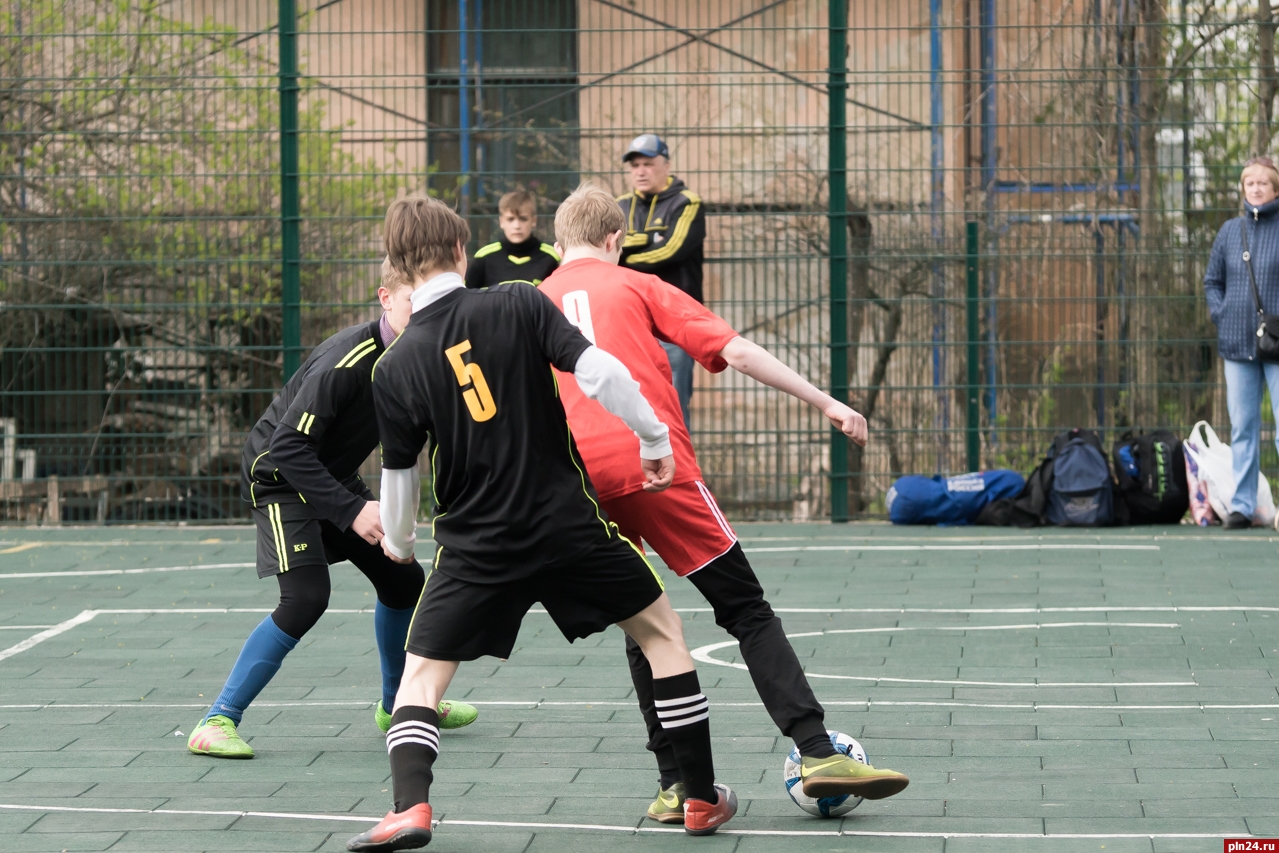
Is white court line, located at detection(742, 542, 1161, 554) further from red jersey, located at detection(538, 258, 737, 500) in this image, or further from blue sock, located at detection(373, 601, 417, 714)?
red jersey, located at detection(538, 258, 737, 500)

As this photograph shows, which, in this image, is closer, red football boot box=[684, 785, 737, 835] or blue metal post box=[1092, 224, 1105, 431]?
red football boot box=[684, 785, 737, 835]

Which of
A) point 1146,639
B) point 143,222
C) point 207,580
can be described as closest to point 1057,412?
point 1146,639

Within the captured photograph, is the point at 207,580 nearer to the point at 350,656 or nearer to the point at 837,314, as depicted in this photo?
the point at 350,656

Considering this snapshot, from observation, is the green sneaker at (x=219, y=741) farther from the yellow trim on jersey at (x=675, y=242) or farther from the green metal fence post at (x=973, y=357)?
the green metal fence post at (x=973, y=357)

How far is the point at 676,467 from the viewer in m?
4.80

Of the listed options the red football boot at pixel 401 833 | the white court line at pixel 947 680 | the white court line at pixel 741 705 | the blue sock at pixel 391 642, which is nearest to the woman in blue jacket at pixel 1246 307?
the white court line at pixel 947 680

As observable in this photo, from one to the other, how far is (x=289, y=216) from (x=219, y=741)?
643 cm

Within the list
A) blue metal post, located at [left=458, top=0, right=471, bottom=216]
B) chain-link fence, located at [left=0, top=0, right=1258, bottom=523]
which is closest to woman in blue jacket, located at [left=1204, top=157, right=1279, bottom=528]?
chain-link fence, located at [left=0, top=0, right=1258, bottom=523]

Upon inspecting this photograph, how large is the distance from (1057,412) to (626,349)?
690 cm

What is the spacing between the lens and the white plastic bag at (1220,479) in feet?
34.6

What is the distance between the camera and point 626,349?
189 inches

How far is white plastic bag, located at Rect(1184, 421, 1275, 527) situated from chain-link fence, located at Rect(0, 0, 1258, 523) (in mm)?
437

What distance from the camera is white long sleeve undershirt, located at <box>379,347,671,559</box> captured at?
425 cm

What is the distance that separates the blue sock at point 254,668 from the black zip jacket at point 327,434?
17.5 inches
